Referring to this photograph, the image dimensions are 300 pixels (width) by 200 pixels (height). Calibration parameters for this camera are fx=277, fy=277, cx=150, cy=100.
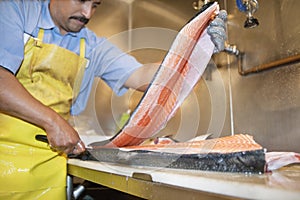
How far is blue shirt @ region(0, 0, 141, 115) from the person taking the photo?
3.31 ft

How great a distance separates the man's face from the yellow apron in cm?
12

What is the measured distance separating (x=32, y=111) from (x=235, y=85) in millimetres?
1115

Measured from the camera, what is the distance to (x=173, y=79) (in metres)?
0.91

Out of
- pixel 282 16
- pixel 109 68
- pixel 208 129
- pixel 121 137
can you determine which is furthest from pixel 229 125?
pixel 121 137

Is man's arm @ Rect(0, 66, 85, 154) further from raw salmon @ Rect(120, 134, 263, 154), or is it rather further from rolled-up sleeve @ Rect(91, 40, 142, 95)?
rolled-up sleeve @ Rect(91, 40, 142, 95)

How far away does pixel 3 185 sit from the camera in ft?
3.29

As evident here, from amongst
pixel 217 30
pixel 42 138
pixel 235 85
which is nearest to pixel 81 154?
pixel 42 138

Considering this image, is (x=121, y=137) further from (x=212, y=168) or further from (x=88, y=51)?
(x=88, y=51)

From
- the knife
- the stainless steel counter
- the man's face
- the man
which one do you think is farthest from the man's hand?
the man's face

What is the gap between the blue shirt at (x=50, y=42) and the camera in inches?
39.7

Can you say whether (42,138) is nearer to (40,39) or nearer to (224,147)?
(40,39)

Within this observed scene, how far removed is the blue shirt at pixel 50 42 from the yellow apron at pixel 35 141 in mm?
61

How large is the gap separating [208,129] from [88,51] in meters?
0.83

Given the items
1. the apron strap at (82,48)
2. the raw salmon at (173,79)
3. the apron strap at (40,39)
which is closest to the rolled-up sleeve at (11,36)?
the apron strap at (40,39)
